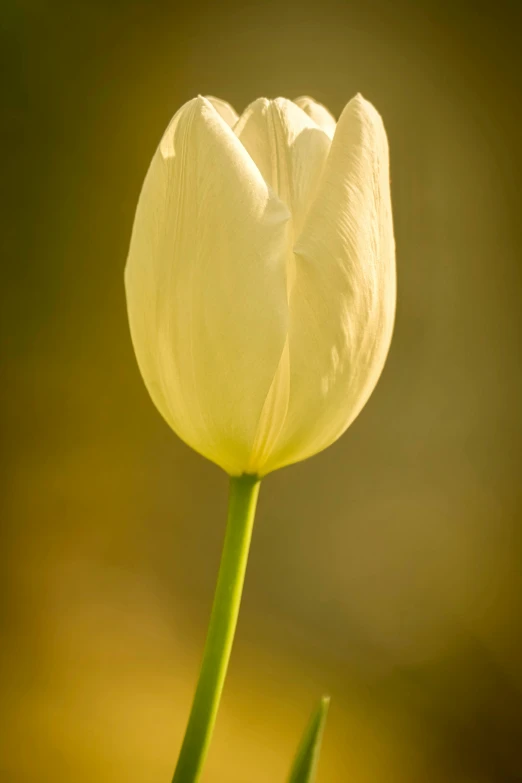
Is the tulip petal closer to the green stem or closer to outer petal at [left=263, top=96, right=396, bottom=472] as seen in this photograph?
outer petal at [left=263, top=96, right=396, bottom=472]

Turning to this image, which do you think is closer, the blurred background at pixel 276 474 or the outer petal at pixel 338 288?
the outer petal at pixel 338 288

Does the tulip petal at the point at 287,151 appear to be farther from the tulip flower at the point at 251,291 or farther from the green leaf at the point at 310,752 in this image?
the green leaf at the point at 310,752

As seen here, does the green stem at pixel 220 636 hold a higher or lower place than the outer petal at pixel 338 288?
lower

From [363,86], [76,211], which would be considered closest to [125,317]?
[76,211]

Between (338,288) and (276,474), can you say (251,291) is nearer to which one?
(338,288)

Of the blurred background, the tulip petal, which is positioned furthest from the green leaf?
the blurred background

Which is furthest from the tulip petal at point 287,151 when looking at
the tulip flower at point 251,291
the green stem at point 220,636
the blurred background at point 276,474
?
the blurred background at point 276,474
